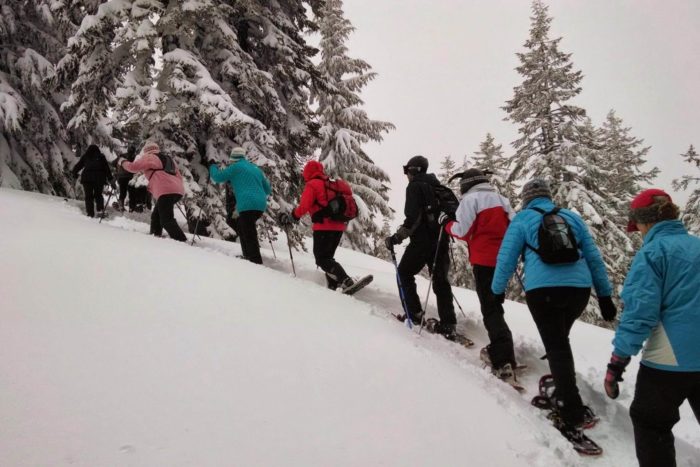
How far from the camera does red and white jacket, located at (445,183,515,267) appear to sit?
192 inches

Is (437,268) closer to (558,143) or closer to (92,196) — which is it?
(92,196)

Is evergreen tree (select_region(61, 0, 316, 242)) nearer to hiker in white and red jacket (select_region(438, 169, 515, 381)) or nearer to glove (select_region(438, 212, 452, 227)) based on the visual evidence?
glove (select_region(438, 212, 452, 227))

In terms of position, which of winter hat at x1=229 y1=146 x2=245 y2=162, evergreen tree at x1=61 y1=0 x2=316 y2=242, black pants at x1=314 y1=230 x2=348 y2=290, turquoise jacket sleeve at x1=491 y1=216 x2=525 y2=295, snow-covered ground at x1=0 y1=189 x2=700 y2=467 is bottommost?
snow-covered ground at x1=0 y1=189 x2=700 y2=467

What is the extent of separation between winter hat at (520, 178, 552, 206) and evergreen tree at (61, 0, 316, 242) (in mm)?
6480

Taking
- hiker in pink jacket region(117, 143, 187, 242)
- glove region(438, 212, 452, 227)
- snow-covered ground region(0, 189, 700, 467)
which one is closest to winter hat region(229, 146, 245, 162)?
hiker in pink jacket region(117, 143, 187, 242)

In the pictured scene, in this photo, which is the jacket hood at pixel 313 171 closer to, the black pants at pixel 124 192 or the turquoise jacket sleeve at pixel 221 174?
the turquoise jacket sleeve at pixel 221 174

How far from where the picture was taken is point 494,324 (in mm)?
4762

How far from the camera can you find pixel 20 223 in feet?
19.8

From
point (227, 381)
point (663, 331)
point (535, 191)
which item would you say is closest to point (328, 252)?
point (535, 191)

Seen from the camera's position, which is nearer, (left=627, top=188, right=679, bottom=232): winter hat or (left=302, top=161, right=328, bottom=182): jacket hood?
(left=627, top=188, right=679, bottom=232): winter hat

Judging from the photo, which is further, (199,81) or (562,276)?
(199,81)

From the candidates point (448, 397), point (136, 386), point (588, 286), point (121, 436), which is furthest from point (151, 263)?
point (588, 286)

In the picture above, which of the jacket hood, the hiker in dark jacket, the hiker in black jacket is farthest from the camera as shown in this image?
the hiker in dark jacket

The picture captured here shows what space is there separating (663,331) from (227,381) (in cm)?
283
